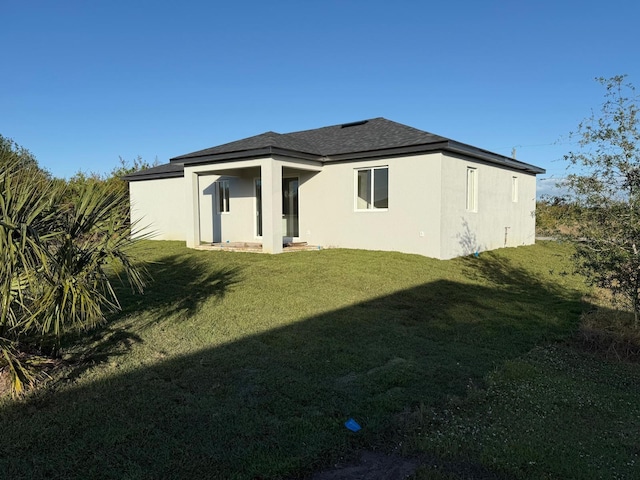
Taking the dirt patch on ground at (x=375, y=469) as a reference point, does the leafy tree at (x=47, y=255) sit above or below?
above

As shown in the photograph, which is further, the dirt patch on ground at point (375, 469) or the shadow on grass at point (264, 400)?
the shadow on grass at point (264, 400)

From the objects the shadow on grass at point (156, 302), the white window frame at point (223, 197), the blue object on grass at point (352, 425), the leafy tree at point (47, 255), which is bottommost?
the blue object on grass at point (352, 425)

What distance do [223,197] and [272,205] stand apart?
18.0ft

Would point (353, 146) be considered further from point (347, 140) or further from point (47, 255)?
point (47, 255)

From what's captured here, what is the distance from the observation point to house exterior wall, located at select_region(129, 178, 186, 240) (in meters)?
19.8

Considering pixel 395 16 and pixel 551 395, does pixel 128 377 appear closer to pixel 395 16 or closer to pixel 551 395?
pixel 551 395

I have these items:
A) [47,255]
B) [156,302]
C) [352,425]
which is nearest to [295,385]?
[352,425]

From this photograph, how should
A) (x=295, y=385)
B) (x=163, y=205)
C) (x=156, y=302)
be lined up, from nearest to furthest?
(x=295, y=385) < (x=156, y=302) < (x=163, y=205)

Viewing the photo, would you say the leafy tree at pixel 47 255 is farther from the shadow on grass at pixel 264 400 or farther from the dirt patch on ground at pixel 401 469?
the dirt patch on ground at pixel 401 469

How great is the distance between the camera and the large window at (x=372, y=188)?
1418 centimetres

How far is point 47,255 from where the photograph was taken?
13.9ft

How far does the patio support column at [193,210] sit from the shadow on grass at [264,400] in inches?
323

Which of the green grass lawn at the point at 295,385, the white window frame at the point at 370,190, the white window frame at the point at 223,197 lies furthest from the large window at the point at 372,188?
the white window frame at the point at 223,197

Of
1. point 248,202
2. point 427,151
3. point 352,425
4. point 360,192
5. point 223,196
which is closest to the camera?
point 352,425
